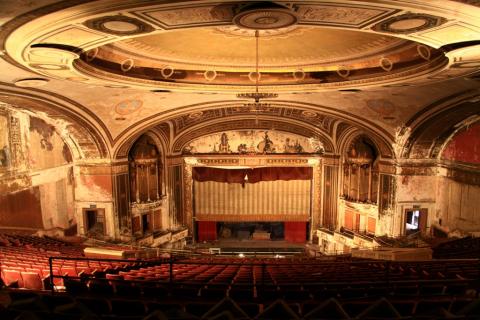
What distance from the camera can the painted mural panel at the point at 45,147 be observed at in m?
11.6

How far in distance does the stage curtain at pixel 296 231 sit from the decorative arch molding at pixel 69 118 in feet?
29.8

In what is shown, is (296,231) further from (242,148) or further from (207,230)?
(242,148)

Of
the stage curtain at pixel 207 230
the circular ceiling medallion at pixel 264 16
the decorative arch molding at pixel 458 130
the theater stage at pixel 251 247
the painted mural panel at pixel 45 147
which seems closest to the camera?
the circular ceiling medallion at pixel 264 16

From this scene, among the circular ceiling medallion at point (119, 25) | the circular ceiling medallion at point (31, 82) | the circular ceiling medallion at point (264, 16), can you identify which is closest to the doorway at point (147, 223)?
the circular ceiling medallion at point (31, 82)

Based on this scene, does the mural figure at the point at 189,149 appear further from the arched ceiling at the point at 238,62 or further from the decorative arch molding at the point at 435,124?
the decorative arch molding at the point at 435,124

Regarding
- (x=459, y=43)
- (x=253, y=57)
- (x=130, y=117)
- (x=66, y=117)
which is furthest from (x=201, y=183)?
(x=459, y=43)

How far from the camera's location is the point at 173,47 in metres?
8.53

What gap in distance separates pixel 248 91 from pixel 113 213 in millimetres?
6927

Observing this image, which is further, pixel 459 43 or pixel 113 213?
pixel 113 213

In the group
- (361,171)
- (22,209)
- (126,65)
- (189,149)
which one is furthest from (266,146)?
(22,209)

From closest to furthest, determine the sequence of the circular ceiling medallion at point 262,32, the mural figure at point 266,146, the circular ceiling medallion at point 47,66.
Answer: the circular ceiling medallion at point 47,66
the circular ceiling medallion at point 262,32
the mural figure at point 266,146

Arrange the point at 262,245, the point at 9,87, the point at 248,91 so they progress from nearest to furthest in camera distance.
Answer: the point at 9,87, the point at 248,91, the point at 262,245

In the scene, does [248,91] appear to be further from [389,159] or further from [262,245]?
[262,245]

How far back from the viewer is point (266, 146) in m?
16.3
